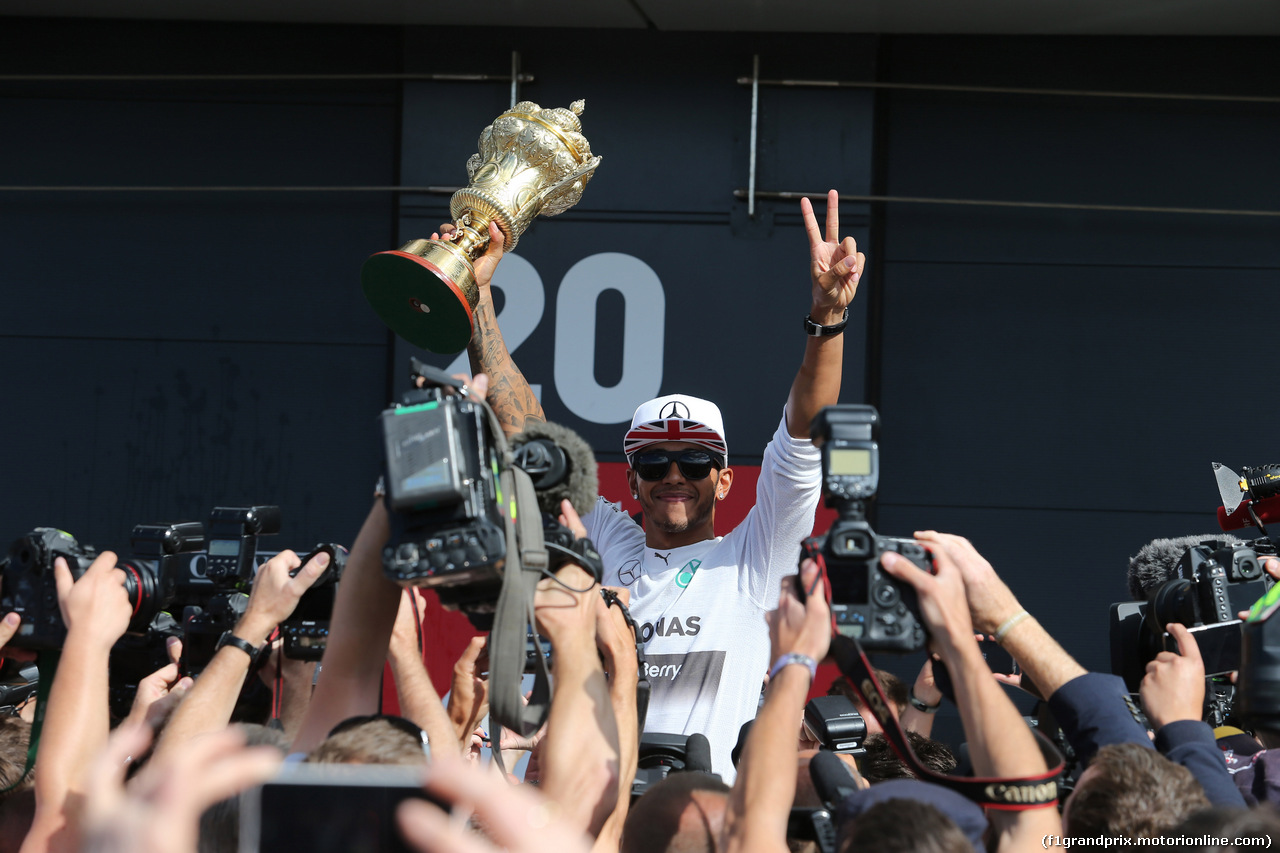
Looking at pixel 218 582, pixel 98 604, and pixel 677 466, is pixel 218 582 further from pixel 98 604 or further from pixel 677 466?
pixel 677 466

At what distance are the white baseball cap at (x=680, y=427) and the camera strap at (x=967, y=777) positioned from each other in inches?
53.6

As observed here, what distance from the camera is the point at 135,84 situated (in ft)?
19.0

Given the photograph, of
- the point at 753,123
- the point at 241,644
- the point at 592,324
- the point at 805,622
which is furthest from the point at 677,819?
the point at 753,123

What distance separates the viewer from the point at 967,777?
167 centimetres

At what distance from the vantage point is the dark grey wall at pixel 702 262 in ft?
→ 17.7

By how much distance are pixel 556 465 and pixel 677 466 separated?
49.4 inches

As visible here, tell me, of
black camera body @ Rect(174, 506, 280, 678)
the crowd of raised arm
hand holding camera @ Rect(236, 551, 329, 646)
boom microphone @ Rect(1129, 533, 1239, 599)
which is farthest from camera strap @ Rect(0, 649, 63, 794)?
boom microphone @ Rect(1129, 533, 1239, 599)

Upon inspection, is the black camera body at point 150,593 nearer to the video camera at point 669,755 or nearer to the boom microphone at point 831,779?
the video camera at point 669,755

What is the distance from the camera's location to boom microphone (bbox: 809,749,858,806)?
1749 millimetres

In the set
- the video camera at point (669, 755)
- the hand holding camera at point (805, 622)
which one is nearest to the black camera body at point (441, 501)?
the hand holding camera at point (805, 622)

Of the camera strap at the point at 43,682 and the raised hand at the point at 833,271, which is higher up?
the raised hand at the point at 833,271

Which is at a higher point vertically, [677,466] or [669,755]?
[677,466]

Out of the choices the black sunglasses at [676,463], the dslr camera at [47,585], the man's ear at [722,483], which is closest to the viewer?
the dslr camera at [47,585]

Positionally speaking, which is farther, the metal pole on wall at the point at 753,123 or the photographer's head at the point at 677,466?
the metal pole on wall at the point at 753,123
